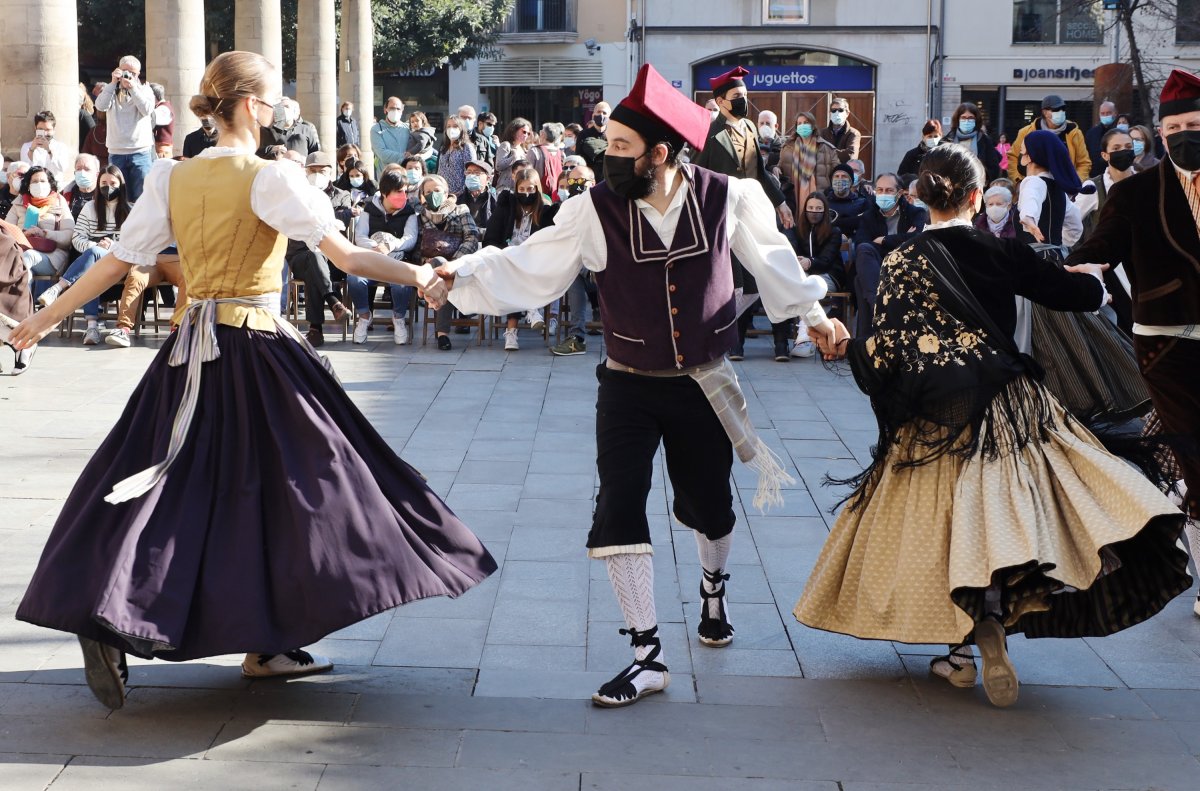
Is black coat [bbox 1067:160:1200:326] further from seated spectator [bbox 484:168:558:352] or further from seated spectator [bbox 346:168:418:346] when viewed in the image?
seated spectator [bbox 346:168:418:346]

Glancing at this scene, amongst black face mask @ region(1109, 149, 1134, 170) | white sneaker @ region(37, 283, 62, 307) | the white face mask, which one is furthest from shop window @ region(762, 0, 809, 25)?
black face mask @ region(1109, 149, 1134, 170)

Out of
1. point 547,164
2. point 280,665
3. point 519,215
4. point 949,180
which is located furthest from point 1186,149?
point 547,164

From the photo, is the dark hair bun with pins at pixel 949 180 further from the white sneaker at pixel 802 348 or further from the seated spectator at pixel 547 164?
the seated spectator at pixel 547 164

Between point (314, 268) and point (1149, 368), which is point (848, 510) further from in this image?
point (314, 268)

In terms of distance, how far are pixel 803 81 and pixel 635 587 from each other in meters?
32.8

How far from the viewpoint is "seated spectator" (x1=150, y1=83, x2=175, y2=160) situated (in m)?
15.7

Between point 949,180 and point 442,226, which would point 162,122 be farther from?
point 949,180

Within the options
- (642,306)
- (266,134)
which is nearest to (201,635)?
(642,306)

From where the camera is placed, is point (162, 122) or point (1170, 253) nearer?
point (1170, 253)

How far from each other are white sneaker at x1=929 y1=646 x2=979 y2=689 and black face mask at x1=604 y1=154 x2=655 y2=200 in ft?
5.73

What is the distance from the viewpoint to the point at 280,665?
4.61m

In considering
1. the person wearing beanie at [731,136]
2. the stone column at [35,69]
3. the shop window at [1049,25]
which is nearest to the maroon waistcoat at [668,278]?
the person wearing beanie at [731,136]

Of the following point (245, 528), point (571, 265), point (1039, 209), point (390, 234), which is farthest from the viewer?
point (390, 234)

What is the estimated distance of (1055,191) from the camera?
1112 cm
